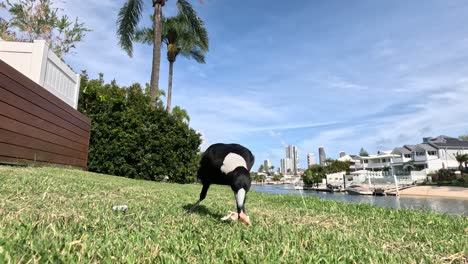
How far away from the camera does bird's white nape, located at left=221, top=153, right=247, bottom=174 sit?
3.39m

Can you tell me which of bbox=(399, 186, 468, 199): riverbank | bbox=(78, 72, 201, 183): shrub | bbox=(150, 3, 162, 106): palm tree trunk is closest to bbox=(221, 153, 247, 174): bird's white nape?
bbox=(78, 72, 201, 183): shrub

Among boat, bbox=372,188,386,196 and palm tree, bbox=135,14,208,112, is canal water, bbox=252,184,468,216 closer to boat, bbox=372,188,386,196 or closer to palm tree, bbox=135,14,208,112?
boat, bbox=372,188,386,196

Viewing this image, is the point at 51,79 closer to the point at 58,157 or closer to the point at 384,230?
the point at 58,157

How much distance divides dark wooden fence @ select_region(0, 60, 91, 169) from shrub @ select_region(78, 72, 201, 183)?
2.36 metres

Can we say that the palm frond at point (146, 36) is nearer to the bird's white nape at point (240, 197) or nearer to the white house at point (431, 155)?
the bird's white nape at point (240, 197)

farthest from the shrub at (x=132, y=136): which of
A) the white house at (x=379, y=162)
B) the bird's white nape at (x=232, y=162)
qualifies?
the white house at (x=379, y=162)

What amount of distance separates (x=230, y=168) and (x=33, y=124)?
293 inches

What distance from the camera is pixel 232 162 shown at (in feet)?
11.3

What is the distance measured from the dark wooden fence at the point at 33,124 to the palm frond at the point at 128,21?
8.62 m

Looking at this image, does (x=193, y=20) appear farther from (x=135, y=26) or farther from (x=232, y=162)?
(x=232, y=162)

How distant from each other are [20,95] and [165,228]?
281 inches

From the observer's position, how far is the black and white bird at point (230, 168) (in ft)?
10.5

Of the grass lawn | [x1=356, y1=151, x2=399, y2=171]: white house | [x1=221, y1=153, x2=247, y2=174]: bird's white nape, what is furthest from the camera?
[x1=356, y1=151, x2=399, y2=171]: white house

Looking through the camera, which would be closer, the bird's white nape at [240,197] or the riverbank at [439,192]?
the bird's white nape at [240,197]
